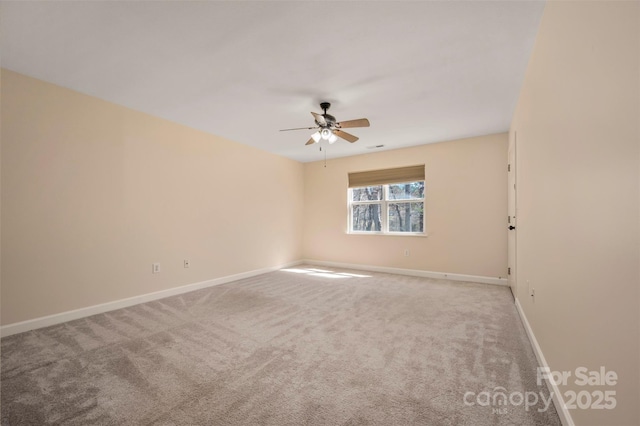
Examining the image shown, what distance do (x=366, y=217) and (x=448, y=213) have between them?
1.61 meters

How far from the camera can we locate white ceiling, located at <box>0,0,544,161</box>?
1.77 meters

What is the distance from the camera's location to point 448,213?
15.2ft

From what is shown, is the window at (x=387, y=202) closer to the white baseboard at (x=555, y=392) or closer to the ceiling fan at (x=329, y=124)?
the ceiling fan at (x=329, y=124)

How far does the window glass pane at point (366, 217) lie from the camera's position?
5484mm

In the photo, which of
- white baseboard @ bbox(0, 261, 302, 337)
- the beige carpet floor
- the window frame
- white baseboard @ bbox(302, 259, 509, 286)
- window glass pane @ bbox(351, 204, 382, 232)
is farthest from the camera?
window glass pane @ bbox(351, 204, 382, 232)

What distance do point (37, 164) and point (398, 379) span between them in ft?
12.1

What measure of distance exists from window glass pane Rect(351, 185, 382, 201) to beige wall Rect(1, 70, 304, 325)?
242cm

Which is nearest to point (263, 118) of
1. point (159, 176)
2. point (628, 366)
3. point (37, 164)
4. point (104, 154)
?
point (159, 176)

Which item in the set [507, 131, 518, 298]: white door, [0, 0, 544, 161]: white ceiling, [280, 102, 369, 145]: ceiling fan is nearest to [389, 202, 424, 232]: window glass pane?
[507, 131, 518, 298]: white door

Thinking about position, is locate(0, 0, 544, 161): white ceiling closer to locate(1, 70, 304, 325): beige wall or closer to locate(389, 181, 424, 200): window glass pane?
locate(1, 70, 304, 325): beige wall

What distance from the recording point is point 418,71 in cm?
245

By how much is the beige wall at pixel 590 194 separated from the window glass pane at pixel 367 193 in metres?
3.57

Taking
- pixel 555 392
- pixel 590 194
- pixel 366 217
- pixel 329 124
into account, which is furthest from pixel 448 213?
pixel 590 194

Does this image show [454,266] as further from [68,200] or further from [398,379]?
[68,200]
